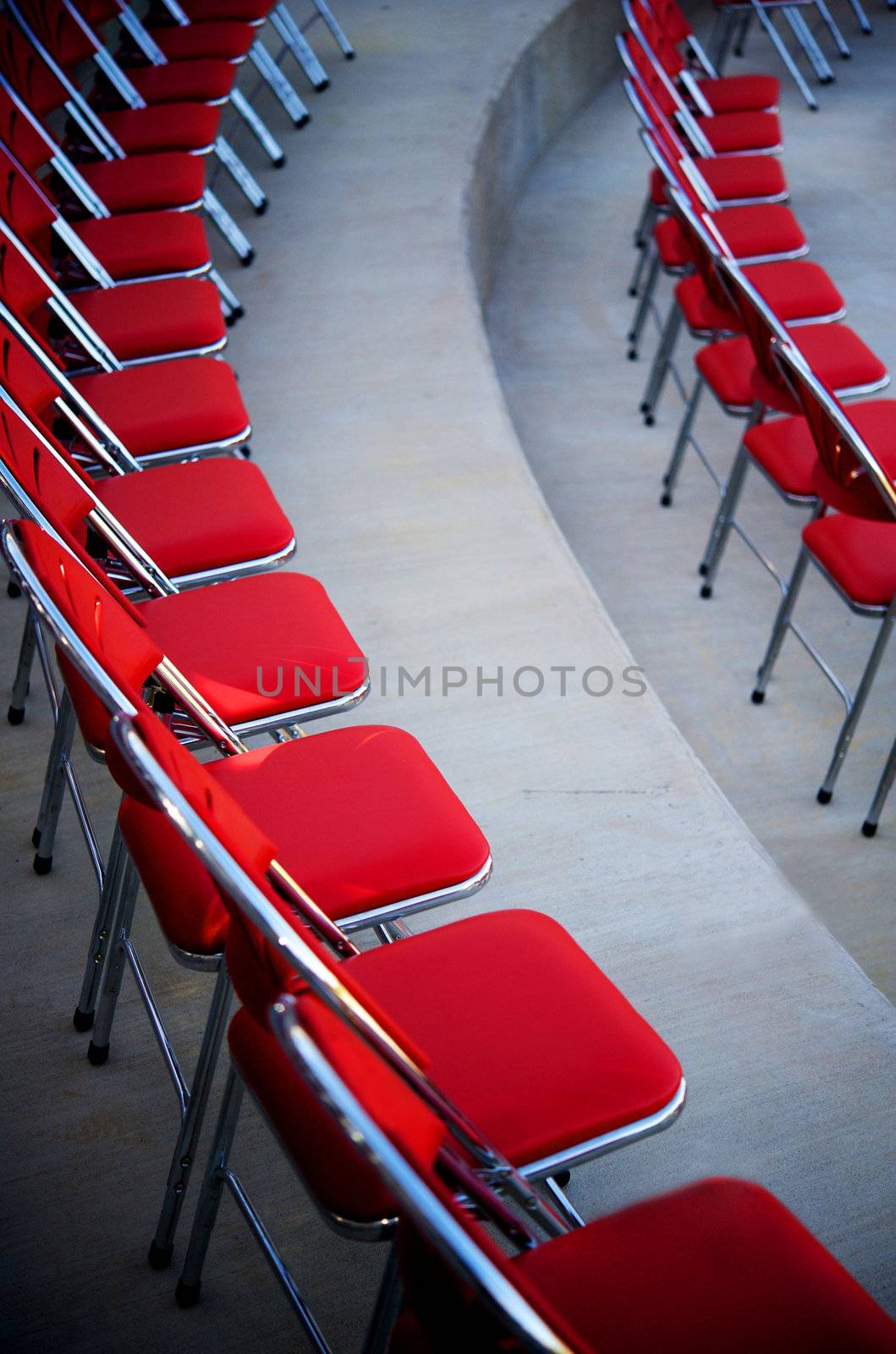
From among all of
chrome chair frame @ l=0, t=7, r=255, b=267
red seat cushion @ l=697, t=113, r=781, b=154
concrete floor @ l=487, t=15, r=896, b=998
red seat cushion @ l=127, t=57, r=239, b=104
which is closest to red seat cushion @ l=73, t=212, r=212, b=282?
chrome chair frame @ l=0, t=7, r=255, b=267

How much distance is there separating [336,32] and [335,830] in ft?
18.1

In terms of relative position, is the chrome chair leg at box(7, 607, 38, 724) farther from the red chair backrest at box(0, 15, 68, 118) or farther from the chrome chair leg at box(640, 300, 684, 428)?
the chrome chair leg at box(640, 300, 684, 428)

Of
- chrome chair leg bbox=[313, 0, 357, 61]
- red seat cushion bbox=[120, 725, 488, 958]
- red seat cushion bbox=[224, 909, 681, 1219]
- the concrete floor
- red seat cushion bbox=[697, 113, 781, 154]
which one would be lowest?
the concrete floor

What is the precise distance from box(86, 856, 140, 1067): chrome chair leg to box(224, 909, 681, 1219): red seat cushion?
1.44 ft

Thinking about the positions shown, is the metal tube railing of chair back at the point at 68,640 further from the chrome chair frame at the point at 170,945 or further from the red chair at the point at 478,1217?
the red chair at the point at 478,1217

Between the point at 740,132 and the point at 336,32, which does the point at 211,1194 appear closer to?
the point at 740,132

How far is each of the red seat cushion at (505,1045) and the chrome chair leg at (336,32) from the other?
5.65 metres

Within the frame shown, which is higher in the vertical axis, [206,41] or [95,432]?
[206,41]

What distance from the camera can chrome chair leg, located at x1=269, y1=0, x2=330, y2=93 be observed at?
19.4ft

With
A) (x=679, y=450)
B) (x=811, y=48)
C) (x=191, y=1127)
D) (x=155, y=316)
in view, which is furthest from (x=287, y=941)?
(x=811, y=48)

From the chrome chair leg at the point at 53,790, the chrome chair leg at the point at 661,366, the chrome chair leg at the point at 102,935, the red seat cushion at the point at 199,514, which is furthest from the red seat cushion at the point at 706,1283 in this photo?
the chrome chair leg at the point at 661,366

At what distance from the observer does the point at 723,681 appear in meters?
3.58

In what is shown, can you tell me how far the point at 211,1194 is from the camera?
69.1 inches

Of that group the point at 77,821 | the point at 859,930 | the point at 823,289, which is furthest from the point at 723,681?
the point at 77,821
